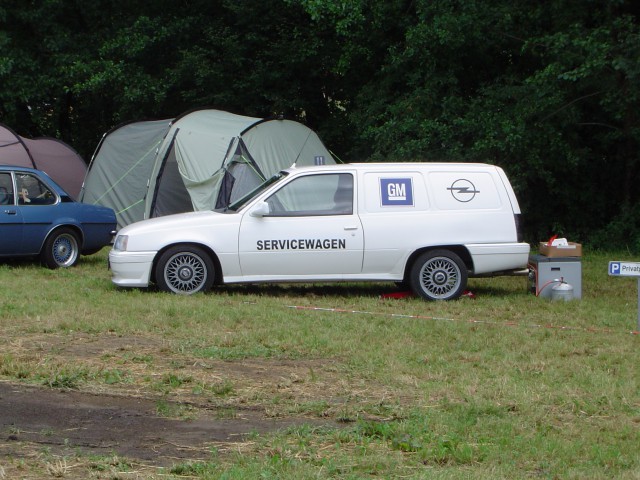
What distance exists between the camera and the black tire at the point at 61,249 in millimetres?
14562

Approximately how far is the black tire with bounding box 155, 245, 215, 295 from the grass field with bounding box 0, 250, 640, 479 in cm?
20

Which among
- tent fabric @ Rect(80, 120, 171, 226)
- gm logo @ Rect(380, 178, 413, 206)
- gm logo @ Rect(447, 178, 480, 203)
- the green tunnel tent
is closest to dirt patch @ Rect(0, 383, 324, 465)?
gm logo @ Rect(380, 178, 413, 206)

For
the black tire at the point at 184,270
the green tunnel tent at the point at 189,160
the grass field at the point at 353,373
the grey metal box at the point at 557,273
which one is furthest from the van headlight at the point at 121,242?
the green tunnel tent at the point at 189,160

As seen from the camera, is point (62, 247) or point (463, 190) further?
point (62, 247)

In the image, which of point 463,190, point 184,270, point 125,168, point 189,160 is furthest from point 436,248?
point 125,168

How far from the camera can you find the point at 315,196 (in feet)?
39.8

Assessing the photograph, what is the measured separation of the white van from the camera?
11.8 m

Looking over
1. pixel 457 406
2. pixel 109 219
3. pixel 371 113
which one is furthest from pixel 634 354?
pixel 371 113

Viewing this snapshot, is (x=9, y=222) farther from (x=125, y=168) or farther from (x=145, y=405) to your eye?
(x=145, y=405)

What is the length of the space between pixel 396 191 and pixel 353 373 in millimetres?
4658

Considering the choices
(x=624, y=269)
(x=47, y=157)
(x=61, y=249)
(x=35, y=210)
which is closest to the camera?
(x=624, y=269)

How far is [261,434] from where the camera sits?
19.8 ft

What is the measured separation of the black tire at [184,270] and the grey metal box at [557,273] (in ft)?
13.4

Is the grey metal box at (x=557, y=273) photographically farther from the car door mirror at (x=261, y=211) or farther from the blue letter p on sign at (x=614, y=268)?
the car door mirror at (x=261, y=211)
